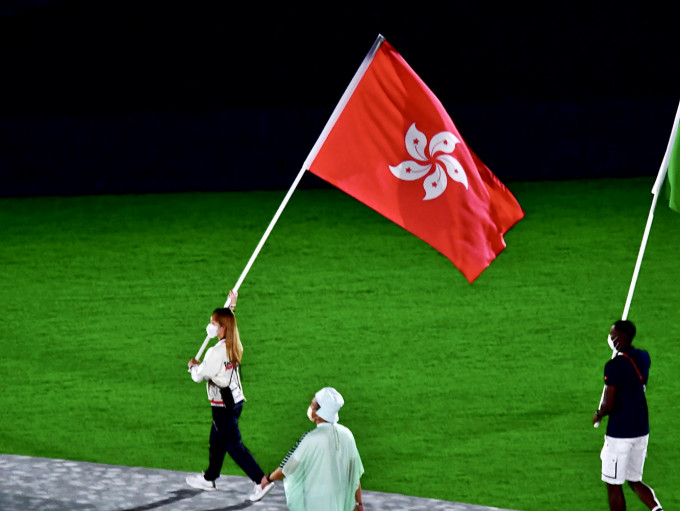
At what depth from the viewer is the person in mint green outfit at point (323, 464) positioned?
26.4 feet

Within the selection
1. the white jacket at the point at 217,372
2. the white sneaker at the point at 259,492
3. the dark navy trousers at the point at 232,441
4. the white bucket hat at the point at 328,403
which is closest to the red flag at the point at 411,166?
the white jacket at the point at 217,372

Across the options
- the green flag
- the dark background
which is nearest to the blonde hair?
the green flag

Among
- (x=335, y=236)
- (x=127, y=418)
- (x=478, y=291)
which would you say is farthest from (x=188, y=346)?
(x=335, y=236)

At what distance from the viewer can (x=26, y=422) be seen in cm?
1233

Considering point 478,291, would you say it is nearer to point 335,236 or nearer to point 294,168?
point 335,236

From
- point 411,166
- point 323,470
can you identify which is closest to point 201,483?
point 323,470

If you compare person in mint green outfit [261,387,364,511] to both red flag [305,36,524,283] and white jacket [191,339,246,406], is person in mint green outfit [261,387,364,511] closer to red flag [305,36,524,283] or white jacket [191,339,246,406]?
white jacket [191,339,246,406]

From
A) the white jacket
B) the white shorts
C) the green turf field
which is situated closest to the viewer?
the white shorts

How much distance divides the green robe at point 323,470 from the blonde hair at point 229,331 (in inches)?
67.7

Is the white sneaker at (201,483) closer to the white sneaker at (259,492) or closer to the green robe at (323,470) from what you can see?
the white sneaker at (259,492)

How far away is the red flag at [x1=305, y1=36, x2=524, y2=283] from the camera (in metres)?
9.71

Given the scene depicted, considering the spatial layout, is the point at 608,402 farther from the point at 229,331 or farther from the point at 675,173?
the point at 229,331

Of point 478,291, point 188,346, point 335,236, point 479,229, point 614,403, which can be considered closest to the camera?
point 614,403

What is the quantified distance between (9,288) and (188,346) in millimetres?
3616
